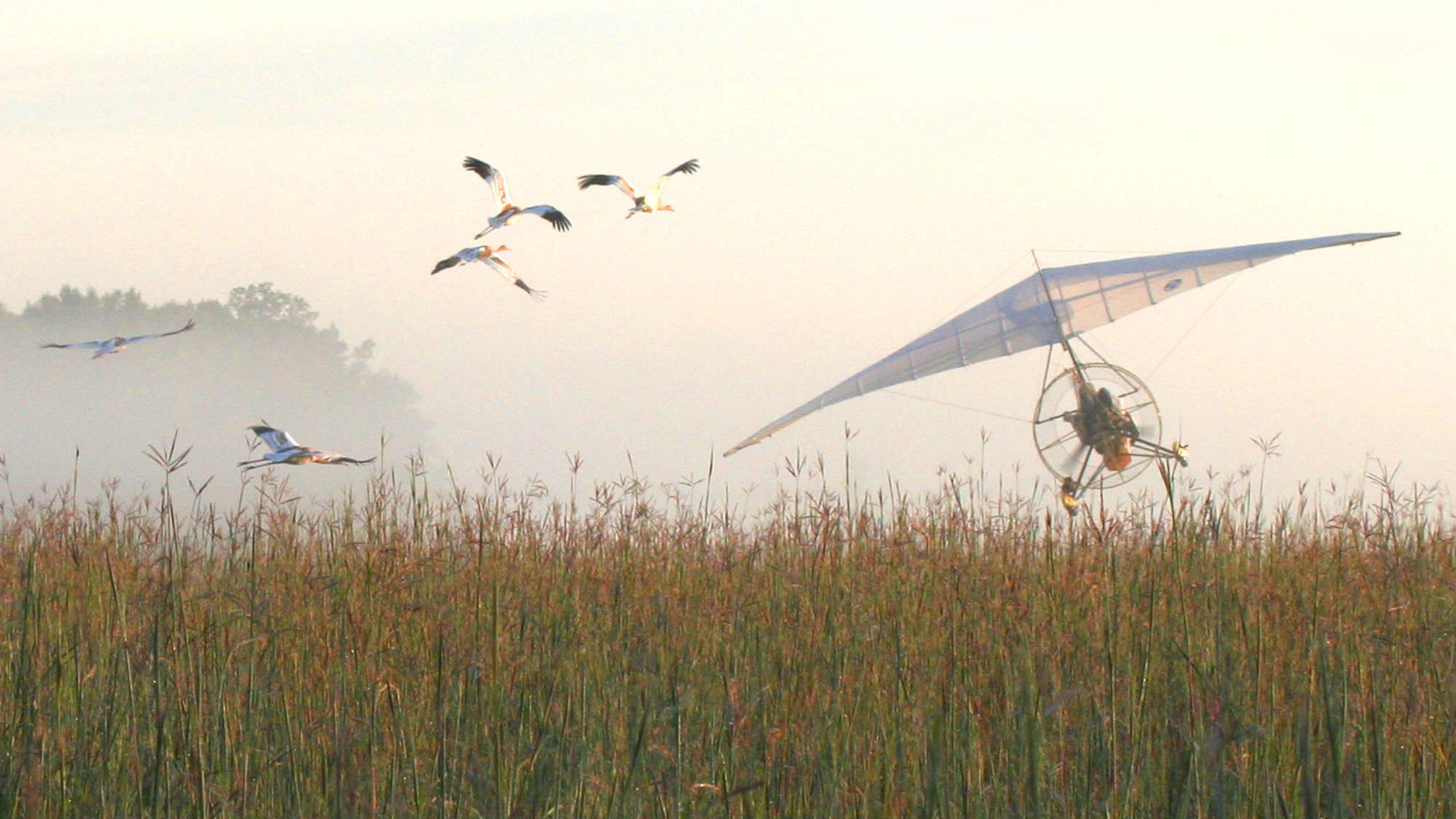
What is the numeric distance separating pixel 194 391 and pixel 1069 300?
89.9 metres

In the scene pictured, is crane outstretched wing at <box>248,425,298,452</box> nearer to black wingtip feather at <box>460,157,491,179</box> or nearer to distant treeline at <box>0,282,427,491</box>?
black wingtip feather at <box>460,157,491,179</box>

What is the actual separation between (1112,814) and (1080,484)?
8.22 metres

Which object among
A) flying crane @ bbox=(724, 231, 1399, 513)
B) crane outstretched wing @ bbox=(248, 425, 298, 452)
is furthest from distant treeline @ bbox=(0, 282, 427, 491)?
crane outstretched wing @ bbox=(248, 425, 298, 452)

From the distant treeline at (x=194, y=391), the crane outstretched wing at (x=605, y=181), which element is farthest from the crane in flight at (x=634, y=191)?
the distant treeline at (x=194, y=391)

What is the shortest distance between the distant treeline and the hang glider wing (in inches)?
2991

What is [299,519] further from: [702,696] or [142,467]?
[142,467]

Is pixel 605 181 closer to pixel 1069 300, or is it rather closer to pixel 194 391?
pixel 1069 300

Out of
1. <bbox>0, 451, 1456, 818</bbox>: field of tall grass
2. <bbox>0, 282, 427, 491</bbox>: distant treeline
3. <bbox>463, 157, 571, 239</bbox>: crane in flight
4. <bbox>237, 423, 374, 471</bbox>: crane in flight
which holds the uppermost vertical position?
<bbox>0, 282, 427, 491</bbox>: distant treeline

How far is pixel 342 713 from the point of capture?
2.65 m

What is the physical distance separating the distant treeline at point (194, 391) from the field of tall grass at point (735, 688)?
8323 centimetres

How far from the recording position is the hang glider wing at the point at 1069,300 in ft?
41.2

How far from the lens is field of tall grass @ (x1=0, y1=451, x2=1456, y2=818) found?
9.18ft

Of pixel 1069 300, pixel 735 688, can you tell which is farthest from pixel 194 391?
pixel 735 688

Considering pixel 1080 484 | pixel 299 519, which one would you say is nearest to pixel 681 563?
pixel 299 519
